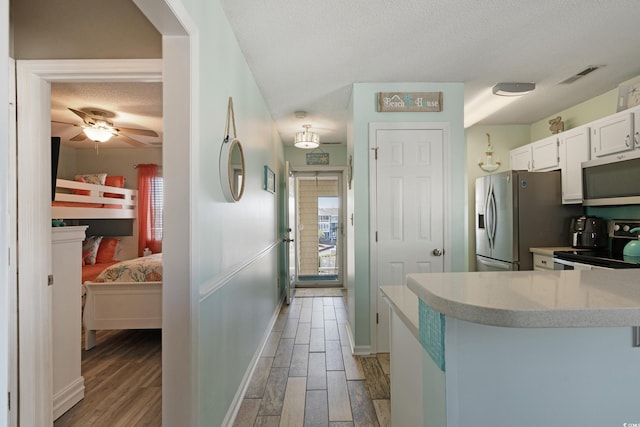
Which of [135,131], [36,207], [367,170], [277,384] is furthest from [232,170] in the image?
[135,131]

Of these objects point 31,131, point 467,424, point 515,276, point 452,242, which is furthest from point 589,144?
point 31,131

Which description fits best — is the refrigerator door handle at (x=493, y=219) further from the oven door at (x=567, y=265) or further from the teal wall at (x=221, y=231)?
the teal wall at (x=221, y=231)

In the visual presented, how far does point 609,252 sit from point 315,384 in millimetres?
3104

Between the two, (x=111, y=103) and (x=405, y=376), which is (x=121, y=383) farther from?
(x=111, y=103)

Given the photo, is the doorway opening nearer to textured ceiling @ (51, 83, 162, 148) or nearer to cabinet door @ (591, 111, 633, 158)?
textured ceiling @ (51, 83, 162, 148)

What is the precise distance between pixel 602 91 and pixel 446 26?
94.4 inches

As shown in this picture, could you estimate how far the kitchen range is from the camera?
2.51 meters

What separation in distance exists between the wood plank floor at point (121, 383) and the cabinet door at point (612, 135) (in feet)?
13.6

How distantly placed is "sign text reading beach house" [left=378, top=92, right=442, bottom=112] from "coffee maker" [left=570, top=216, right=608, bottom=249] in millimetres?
1855

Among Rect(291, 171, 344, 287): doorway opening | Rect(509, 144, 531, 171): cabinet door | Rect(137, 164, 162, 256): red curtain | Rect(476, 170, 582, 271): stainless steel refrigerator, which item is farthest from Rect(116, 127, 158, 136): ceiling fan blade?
Rect(509, 144, 531, 171): cabinet door

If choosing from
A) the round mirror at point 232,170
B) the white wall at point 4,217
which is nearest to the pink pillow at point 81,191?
the round mirror at point 232,170

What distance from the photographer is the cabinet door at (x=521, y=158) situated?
13.1 ft

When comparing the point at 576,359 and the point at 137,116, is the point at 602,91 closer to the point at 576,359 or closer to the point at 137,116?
the point at 576,359

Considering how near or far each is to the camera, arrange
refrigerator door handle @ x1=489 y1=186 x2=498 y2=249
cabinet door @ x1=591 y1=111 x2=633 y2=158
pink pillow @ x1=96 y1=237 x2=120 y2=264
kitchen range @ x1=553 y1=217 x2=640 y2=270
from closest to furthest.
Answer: kitchen range @ x1=553 y1=217 x2=640 y2=270 → cabinet door @ x1=591 y1=111 x2=633 y2=158 → refrigerator door handle @ x1=489 y1=186 x2=498 y2=249 → pink pillow @ x1=96 y1=237 x2=120 y2=264
